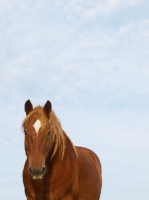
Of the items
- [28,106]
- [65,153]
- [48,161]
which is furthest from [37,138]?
[65,153]

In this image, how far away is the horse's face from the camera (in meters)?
8.06

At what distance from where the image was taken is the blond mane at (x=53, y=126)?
8.57m

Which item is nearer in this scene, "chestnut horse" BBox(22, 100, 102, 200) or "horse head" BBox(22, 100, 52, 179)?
"horse head" BBox(22, 100, 52, 179)

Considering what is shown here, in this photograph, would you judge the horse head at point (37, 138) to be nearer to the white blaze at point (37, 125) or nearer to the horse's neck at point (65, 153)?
the white blaze at point (37, 125)

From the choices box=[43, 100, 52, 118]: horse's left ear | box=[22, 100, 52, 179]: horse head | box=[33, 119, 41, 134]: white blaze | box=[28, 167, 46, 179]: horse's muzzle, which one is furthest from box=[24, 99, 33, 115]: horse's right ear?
box=[28, 167, 46, 179]: horse's muzzle

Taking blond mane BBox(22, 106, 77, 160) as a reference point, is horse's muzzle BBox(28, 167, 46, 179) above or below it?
below

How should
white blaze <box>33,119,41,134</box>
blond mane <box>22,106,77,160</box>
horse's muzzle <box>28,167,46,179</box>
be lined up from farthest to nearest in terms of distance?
blond mane <box>22,106,77,160</box>
white blaze <box>33,119,41,134</box>
horse's muzzle <box>28,167,46,179</box>

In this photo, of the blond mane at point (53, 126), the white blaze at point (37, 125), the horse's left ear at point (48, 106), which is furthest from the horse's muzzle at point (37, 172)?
the horse's left ear at point (48, 106)

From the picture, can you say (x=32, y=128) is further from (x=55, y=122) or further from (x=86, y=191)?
(x=86, y=191)

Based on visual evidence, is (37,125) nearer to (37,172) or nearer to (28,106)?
(28,106)

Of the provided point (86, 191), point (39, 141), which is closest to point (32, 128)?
point (39, 141)

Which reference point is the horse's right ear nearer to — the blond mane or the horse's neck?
the blond mane

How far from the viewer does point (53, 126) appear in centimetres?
883

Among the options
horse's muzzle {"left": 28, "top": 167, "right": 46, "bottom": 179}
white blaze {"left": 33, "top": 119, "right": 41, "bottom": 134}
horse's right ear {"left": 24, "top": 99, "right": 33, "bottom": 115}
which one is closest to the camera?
horse's muzzle {"left": 28, "top": 167, "right": 46, "bottom": 179}
